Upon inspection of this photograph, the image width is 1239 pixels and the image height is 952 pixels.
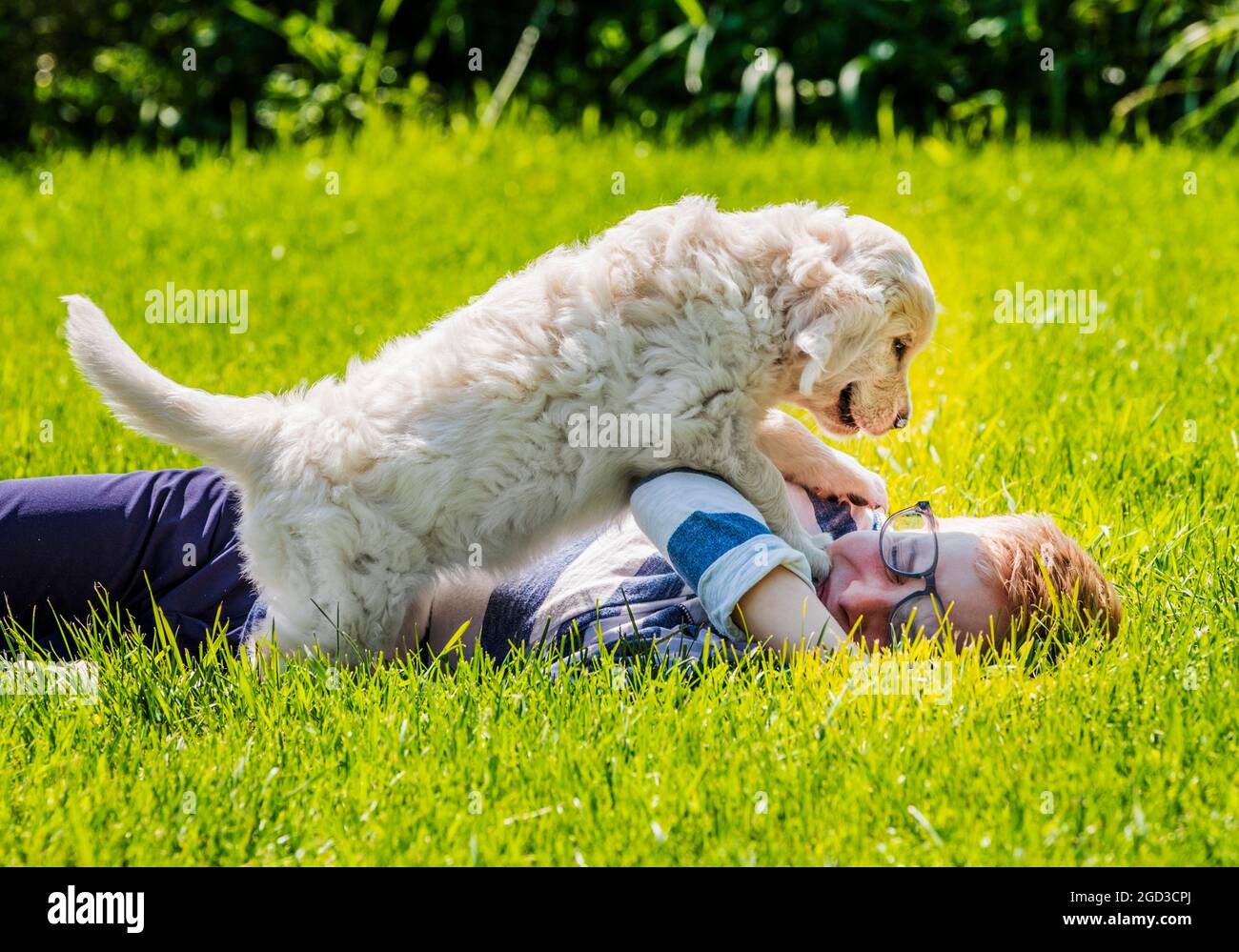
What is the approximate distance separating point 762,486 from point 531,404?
0.52 metres

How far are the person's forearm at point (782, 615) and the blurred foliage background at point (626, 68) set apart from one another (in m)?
5.25

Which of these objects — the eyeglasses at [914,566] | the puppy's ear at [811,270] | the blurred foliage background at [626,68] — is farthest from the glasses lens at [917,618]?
the blurred foliage background at [626,68]

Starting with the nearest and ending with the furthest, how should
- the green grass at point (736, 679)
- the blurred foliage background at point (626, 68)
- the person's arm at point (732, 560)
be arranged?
the green grass at point (736, 679), the person's arm at point (732, 560), the blurred foliage background at point (626, 68)

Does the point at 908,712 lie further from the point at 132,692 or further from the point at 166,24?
the point at 166,24

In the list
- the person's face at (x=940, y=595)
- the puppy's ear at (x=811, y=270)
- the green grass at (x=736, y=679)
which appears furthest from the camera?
the person's face at (x=940, y=595)

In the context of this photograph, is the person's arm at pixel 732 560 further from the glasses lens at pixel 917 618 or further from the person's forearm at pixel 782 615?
the glasses lens at pixel 917 618

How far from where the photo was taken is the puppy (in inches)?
110

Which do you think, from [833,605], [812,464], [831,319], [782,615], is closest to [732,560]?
[782,615]

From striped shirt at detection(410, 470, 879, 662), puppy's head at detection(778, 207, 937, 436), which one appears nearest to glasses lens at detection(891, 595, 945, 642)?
striped shirt at detection(410, 470, 879, 662)

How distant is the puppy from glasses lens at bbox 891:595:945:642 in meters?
0.32

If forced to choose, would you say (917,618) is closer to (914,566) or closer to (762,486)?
(914,566)

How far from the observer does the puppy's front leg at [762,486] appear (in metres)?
2.90

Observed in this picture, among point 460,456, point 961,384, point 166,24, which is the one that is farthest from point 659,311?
point 166,24
